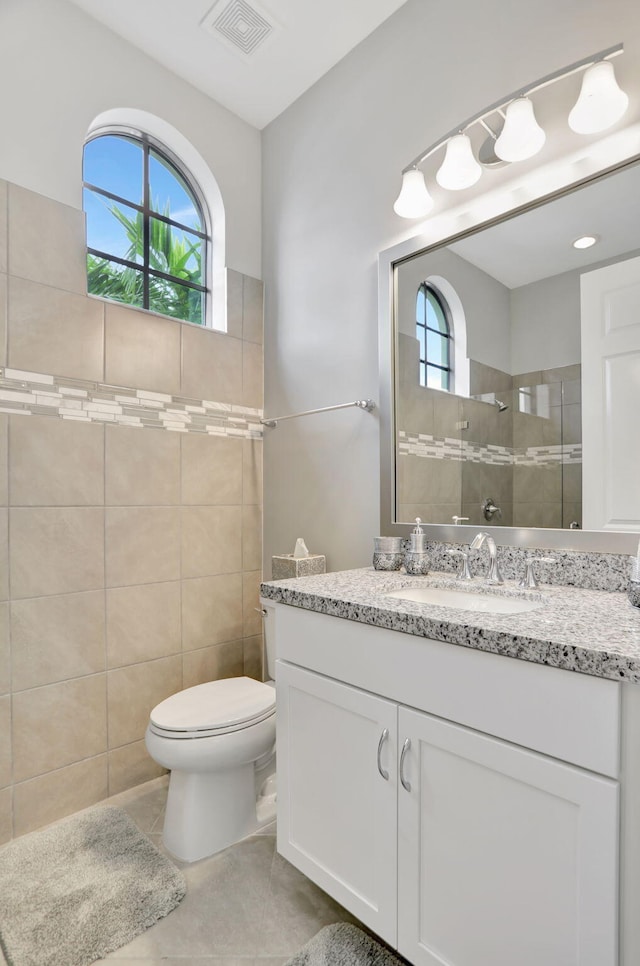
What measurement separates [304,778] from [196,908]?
486mm

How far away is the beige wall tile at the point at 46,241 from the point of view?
167cm

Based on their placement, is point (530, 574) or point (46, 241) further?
point (46, 241)

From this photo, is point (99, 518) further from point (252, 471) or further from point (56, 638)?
point (252, 471)

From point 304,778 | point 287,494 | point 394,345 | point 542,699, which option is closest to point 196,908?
point 304,778

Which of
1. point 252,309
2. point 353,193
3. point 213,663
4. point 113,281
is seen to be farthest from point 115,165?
point 213,663

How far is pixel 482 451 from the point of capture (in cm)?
153

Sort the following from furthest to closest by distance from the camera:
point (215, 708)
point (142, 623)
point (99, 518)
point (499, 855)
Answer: point (142, 623) → point (99, 518) → point (215, 708) → point (499, 855)

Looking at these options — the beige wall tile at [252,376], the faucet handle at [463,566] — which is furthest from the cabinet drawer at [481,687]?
the beige wall tile at [252,376]

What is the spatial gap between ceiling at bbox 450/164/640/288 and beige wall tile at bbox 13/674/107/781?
1921mm

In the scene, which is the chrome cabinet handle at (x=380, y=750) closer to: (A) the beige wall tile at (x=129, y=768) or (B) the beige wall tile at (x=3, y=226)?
(A) the beige wall tile at (x=129, y=768)

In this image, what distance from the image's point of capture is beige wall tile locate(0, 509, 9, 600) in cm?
163

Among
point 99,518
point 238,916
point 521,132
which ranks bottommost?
point 238,916

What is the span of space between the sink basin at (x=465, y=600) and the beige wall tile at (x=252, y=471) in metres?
1.12

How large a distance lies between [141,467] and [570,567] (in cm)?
152
